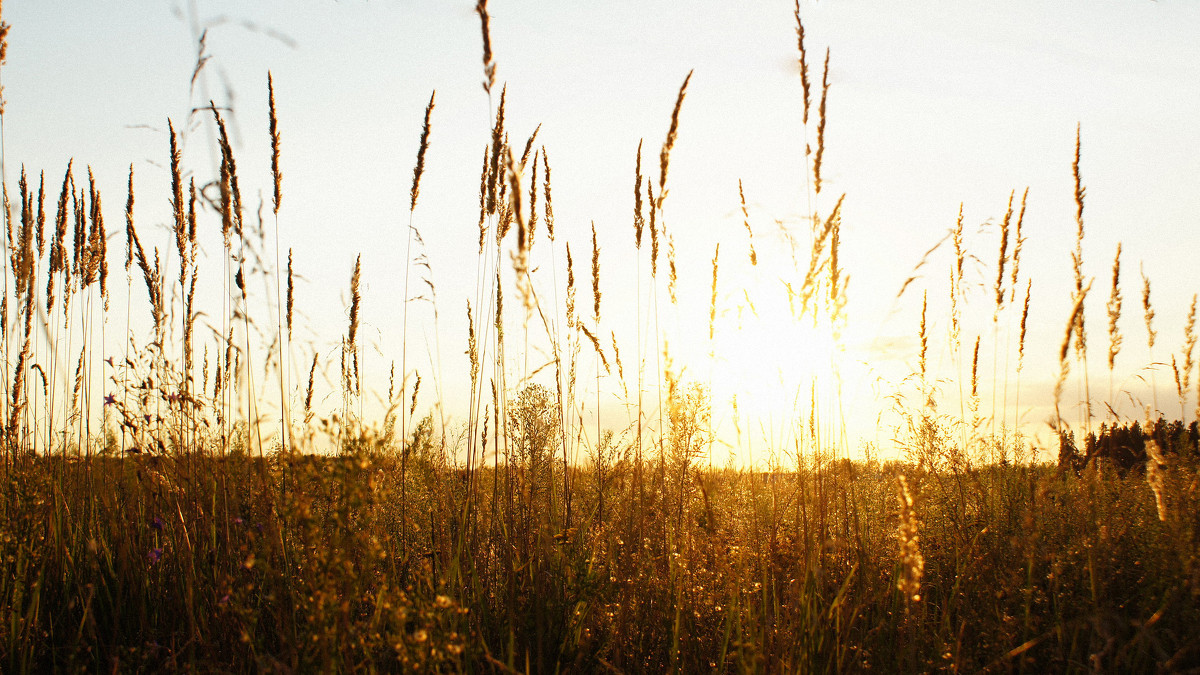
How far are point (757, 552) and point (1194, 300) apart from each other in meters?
2.70

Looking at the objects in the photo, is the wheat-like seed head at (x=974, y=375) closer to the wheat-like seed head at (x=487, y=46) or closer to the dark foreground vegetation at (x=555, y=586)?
the dark foreground vegetation at (x=555, y=586)

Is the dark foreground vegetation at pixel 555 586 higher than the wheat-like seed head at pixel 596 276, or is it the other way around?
the wheat-like seed head at pixel 596 276

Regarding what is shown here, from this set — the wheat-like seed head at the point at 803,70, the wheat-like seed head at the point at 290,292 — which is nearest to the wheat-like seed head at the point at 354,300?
the wheat-like seed head at the point at 290,292

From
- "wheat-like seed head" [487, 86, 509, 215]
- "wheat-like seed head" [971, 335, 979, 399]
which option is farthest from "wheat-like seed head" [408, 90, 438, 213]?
"wheat-like seed head" [971, 335, 979, 399]

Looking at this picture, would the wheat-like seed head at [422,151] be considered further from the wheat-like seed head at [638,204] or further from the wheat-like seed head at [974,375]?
the wheat-like seed head at [974,375]

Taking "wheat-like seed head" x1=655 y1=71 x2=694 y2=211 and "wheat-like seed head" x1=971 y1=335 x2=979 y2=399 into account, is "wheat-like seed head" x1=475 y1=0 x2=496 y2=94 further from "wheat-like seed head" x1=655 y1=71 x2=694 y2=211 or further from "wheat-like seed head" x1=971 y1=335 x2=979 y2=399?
"wheat-like seed head" x1=971 y1=335 x2=979 y2=399

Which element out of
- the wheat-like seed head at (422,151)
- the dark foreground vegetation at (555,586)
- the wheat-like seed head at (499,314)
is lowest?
the dark foreground vegetation at (555,586)

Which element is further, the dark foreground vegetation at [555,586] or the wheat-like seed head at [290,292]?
the wheat-like seed head at [290,292]

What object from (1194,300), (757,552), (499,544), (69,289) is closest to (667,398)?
(757,552)

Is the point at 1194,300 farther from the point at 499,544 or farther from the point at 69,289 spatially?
the point at 69,289

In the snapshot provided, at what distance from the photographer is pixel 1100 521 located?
2812 millimetres

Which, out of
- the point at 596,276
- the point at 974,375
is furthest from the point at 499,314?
the point at 974,375

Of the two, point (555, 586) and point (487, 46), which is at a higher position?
point (487, 46)

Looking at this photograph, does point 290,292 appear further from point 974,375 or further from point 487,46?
point 974,375
